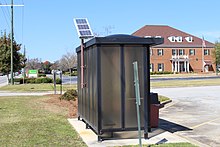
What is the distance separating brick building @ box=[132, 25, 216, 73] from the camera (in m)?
78.2

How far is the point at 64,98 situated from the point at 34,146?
1122cm

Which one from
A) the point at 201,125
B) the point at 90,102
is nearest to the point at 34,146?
the point at 90,102

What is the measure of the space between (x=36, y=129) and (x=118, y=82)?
127 inches

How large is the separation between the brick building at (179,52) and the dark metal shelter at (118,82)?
223 ft

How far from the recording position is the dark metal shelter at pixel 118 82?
888 cm

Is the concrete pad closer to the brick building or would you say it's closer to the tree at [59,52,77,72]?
the brick building

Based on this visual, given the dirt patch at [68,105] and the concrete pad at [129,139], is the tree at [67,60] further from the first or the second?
the concrete pad at [129,139]

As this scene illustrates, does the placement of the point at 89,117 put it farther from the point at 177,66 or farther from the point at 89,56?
the point at 177,66

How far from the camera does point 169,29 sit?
267 ft

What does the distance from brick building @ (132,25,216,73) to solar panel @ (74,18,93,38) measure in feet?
216

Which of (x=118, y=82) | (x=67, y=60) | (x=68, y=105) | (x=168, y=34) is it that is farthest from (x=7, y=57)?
(x=67, y=60)

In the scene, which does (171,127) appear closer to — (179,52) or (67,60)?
(179,52)

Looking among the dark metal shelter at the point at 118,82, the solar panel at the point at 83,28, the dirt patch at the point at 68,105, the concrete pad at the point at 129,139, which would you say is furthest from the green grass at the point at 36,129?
the solar panel at the point at 83,28

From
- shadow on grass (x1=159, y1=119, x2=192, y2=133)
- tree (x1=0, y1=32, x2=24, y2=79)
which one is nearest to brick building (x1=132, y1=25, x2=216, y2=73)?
tree (x1=0, y1=32, x2=24, y2=79)
